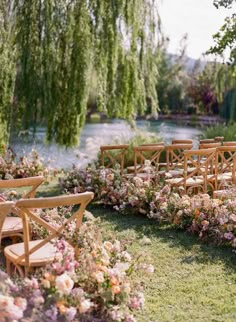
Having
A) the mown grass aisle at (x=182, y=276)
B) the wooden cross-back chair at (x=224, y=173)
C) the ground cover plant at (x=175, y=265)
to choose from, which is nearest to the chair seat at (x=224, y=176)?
the wooden cross-back chair at (x=224, y=173)

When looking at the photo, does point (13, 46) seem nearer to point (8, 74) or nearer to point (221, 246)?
point (8, 74)

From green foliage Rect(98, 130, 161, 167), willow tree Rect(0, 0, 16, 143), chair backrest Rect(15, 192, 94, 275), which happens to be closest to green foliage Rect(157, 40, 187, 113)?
green foliage Rect(98, 130, 161, 167)

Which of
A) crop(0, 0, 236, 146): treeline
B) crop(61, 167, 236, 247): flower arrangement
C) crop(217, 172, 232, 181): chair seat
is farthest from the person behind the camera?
crop(0, 0, 236, 146): treeline

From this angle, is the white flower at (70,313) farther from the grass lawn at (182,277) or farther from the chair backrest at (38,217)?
the grass lawn at (182,277)

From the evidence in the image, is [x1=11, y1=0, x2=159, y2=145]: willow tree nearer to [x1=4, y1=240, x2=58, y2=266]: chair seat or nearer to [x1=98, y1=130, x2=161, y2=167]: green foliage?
[x1=98, y1=130, x2=161, y2=167]: green foliage

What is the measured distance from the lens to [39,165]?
31.9 ft

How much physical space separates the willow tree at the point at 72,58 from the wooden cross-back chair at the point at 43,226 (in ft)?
17.2

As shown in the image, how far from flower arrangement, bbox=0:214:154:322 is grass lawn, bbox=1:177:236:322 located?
9.2 inches

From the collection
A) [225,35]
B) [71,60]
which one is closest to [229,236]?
[225,35]

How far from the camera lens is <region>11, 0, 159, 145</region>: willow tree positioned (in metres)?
8.72

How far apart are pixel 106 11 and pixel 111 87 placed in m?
1.32

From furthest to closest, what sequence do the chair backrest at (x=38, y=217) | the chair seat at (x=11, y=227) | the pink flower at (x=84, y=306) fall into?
the chair seat at (x=11, y=227) → the chair backrest at (x=38, y=217) → the pink flower at (x=84, y=306)

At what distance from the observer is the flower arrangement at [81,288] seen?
118 inches

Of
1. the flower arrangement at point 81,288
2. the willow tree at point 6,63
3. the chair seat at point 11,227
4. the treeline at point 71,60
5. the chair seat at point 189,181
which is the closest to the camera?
the flower arrangement at point 81,288
